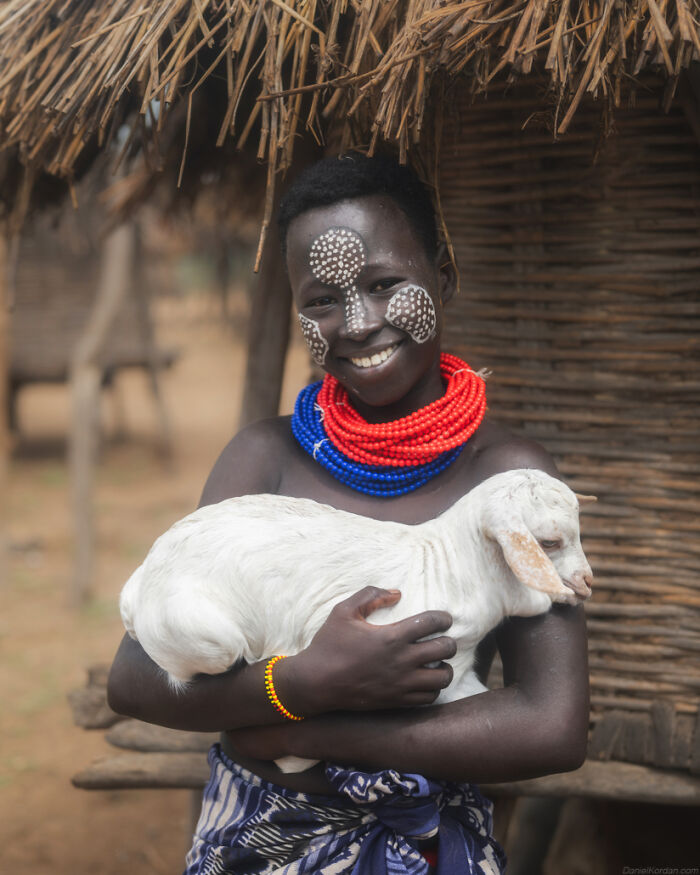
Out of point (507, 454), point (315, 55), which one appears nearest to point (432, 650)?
point (507, 454)

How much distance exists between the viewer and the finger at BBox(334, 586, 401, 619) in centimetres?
175

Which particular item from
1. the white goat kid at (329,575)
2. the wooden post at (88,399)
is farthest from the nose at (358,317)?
the wooden post at (88,399)

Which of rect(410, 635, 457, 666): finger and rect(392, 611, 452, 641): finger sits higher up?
rect(392, 611, 452, 641): finger

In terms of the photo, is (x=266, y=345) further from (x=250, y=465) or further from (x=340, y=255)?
(x=340, y=255)

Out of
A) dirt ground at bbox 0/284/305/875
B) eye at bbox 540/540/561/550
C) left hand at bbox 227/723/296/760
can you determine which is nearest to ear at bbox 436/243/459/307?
eye at bbox 540/540/561/550

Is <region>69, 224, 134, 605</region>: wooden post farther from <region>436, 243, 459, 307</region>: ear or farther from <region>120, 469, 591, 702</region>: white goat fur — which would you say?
<region>120, 469, 591, 702</region>: white goat fur

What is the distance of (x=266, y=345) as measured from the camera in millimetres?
3227

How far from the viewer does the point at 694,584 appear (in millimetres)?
2570

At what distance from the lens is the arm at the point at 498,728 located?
1.81m

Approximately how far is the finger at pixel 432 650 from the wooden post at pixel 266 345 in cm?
157

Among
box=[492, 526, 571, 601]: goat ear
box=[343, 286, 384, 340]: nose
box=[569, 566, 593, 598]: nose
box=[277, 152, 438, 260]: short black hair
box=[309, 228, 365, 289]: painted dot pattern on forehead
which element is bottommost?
box=[569, 566, 593, 598]: nose

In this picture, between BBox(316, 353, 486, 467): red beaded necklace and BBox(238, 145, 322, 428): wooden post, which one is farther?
BBox(238, 145, 322, 428): wooden post

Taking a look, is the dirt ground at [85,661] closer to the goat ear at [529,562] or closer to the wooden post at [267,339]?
the wooden post at [267,339]

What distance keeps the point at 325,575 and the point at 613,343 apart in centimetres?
125
